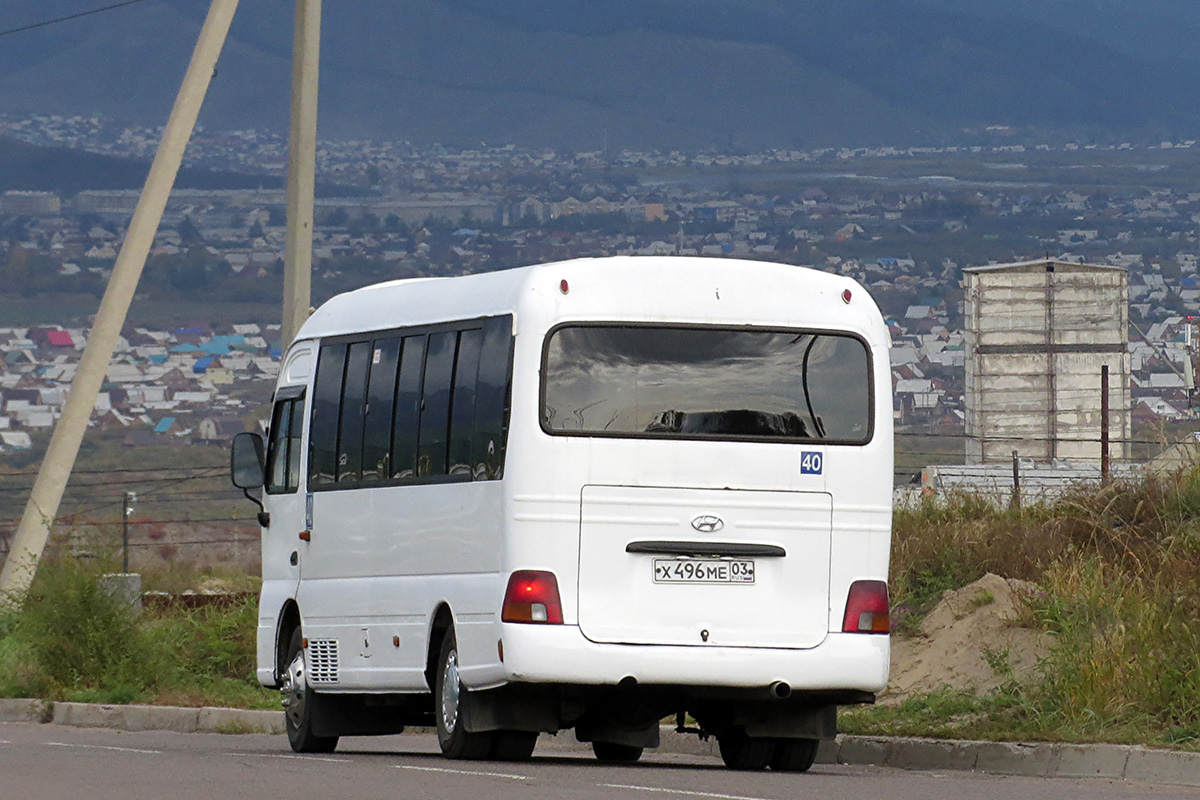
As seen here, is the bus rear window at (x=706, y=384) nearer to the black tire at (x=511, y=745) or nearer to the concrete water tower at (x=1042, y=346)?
the black tire at (x=511, y=745)

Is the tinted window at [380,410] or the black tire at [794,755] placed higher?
the tinted window at [380,410]

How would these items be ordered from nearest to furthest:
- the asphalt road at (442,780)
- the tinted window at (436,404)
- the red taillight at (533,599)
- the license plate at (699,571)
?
the asphalt road at (442,780) < the red taillight at (533,599) < the license plate at (699,571) < the tinted window at (436,404)

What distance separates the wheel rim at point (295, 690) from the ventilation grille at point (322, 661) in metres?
0.16

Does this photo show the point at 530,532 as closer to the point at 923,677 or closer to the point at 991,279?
the point at 923,677

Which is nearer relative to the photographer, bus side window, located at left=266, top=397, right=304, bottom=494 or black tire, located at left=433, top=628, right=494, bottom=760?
black tire, located at left=433, top=628, right=494, bottom=760

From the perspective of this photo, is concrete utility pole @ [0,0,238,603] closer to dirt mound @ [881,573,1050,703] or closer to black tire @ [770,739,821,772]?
dirt mound @ [881,573,1050,703]

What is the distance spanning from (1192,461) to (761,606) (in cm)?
949

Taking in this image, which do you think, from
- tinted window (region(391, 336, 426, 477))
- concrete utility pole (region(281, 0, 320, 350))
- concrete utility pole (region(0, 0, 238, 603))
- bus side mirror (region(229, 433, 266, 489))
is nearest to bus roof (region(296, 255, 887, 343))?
tinted window (region(391, 336, 426, 477))

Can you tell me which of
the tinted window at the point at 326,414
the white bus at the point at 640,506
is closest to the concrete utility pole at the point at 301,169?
the tinted window at the point at 326,414

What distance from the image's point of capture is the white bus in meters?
13.8

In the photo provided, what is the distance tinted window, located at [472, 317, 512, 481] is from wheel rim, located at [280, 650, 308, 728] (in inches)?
122

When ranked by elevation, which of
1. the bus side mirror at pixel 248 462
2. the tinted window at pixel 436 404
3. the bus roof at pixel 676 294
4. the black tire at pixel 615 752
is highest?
→ the bus roof at pixel 676 294

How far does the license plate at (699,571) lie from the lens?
13938 mm

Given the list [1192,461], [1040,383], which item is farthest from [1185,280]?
[1192,461]
